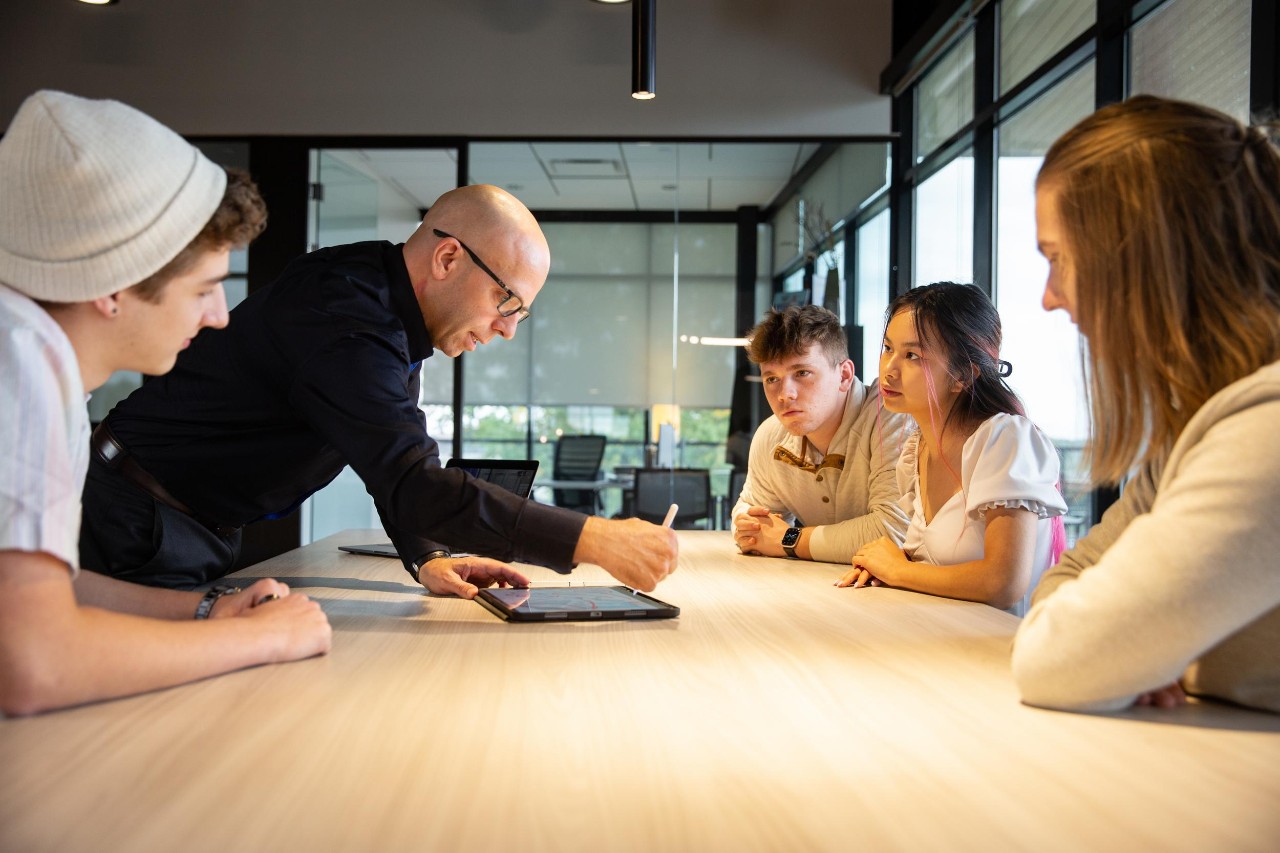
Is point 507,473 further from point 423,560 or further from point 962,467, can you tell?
point 962,467

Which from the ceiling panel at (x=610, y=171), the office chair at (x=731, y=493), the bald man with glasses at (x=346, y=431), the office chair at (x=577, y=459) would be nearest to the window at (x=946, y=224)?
the ceiling panel at (x=610, y=171)

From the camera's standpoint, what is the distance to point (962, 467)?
210 centimetres

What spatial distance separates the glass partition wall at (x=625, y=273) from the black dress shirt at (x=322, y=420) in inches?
145

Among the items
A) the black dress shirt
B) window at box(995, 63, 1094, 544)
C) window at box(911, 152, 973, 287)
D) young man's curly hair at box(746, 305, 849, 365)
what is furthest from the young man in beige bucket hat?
window at box(911, 152, 973, 287)

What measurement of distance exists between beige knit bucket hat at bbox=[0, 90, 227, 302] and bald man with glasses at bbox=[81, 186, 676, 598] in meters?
0.64

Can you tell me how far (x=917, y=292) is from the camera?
7.82ft

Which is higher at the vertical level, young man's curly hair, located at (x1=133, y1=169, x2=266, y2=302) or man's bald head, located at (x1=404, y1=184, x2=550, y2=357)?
man's bald head, located at (x1=404, y1=184, x2=550, y2=357)

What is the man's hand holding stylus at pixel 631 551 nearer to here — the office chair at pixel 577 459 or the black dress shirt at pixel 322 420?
the black dress shirt at pixel 322 420

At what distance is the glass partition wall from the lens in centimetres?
575

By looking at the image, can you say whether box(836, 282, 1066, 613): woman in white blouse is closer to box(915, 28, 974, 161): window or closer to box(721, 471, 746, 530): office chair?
box(915, 28, 974, 161): window

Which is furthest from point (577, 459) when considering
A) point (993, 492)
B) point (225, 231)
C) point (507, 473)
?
point (225, 231)

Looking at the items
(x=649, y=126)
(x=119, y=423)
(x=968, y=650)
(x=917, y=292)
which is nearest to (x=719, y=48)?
(x=649, y=126)

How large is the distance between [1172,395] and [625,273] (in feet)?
16.2

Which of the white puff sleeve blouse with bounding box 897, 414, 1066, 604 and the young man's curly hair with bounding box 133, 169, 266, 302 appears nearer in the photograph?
the young man's curly hair with bounding box 133, 169, 266, 302
